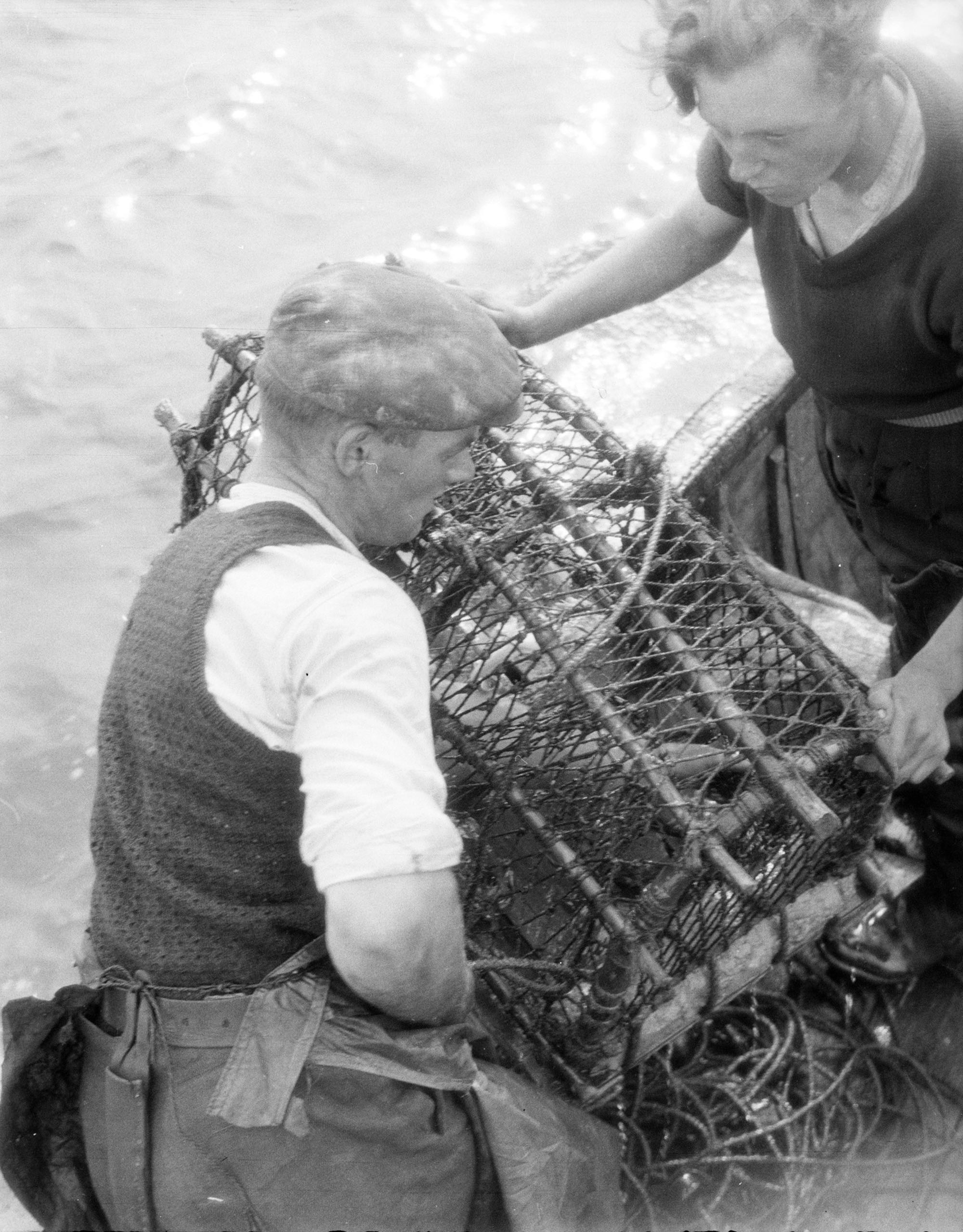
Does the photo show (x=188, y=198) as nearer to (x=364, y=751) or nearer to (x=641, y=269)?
(x=641, y=269)

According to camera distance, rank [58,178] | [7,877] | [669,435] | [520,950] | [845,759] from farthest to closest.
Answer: [58,178]
[669,435]
[7,877]
[520,950]
[845,759]

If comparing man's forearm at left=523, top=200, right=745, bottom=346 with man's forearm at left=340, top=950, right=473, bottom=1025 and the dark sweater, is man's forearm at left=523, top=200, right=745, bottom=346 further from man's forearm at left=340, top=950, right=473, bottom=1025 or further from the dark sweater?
man's forearm at left=340, top=950, right=473, bottom=1025

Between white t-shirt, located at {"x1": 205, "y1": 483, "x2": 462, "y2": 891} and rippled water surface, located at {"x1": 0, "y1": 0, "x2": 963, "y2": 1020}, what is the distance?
243 centimetres

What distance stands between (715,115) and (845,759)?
126 centimetres

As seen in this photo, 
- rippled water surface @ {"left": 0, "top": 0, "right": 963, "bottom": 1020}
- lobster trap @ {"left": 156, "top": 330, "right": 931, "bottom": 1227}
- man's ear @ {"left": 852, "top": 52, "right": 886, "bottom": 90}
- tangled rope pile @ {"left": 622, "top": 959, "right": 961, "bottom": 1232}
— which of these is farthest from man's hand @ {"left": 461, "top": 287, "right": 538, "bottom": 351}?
rippled water surface @ {"left": 0, "top": 0, "right": 963, "bottom": 1020}

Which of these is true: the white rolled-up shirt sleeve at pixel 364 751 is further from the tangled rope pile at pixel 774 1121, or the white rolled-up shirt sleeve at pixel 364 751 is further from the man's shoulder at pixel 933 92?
the tangled rope pile at pixel 774 1121

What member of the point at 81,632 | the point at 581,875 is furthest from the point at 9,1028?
the point at 81,632

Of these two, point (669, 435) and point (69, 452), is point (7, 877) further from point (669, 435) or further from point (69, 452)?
point (669, 435)

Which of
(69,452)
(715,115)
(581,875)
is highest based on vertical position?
(715,115)

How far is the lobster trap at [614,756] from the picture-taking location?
7.40ft

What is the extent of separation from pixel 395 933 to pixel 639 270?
2.02 metres

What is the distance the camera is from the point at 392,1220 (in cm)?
203

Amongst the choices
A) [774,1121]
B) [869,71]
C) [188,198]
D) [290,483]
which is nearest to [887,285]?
[869,71]

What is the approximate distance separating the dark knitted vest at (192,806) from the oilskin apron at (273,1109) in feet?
0.24
